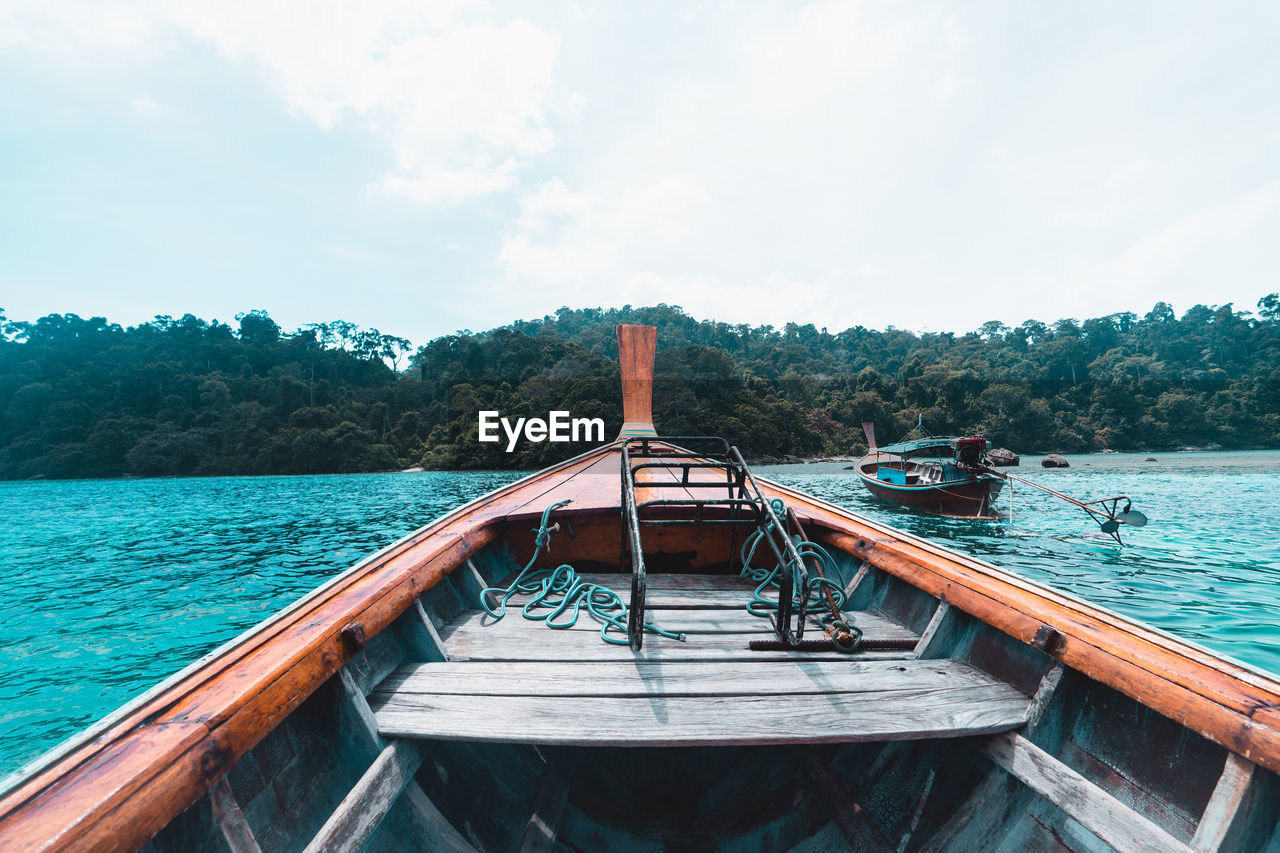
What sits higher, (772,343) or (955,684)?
(772,343)

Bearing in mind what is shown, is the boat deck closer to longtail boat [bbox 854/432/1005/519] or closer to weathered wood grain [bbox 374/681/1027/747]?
weathered wood grain [bbox 374/681/1027/747]

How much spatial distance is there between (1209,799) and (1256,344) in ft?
320

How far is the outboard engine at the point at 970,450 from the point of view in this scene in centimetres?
1314

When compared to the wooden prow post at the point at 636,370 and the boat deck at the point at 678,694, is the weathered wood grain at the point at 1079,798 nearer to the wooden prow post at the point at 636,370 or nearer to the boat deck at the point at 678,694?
the boat deck at the point at 678,694

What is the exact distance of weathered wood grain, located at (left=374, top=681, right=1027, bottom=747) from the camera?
1.43m

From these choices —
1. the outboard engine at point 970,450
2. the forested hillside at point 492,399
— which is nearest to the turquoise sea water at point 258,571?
the outboard engine at point 970,450

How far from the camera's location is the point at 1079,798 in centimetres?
130

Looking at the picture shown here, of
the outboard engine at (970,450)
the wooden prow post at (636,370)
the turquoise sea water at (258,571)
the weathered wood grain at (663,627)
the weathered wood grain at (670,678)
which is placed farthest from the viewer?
the outboard engine at (970,450)

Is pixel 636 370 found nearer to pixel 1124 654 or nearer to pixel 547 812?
pixel 547 812

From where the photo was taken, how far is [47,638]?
6.37 m

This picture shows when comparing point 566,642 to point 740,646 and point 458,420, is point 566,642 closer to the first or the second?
point 740,646

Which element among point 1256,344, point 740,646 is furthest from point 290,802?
point 1256,344

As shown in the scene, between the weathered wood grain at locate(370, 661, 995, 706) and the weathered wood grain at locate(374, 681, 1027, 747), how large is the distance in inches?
1.5

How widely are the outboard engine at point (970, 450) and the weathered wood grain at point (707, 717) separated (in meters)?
13.5
